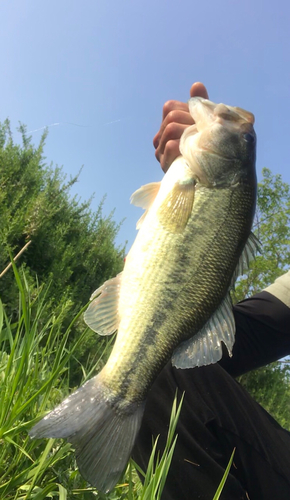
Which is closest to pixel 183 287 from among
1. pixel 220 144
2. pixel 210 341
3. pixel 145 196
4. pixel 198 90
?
pixel 210 341

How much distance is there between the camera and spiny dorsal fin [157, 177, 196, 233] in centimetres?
149

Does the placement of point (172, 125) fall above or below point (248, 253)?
above

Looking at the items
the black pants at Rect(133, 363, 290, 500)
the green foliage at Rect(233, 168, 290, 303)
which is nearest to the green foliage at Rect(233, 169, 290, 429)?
the green foliage at Rect(233, 168, 290, 303)

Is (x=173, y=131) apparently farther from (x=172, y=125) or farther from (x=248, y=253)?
(x=248, y=253)

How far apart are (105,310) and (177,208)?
526mm

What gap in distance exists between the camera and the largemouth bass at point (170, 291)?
1324mm

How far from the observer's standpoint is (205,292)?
1.47 m

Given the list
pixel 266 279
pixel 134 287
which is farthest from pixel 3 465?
pixel 266 279

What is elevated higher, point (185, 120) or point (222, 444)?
point (185, 120)

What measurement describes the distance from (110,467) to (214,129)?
1.48 metres

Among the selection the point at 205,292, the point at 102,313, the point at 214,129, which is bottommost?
the point at 102,313

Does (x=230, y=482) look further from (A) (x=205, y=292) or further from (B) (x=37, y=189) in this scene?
(B) (x=37, y=189)

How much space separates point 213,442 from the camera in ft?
5.84

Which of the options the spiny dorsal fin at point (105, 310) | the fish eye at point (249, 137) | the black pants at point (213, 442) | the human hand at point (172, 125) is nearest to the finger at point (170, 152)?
the human hand at point (172, 125)
